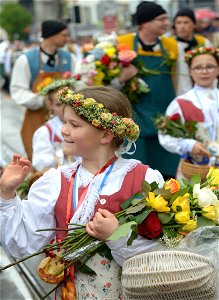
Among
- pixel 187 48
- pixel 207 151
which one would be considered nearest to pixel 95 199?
pixel 207 151

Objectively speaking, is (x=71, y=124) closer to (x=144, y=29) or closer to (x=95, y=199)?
(x=95, y=199)

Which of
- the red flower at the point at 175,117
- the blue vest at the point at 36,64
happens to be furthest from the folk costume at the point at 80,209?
the blue vest at the point at 36,64

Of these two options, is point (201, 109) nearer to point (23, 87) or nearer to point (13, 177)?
point (23, 87)

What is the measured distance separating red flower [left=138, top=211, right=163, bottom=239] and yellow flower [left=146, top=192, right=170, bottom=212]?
0.10 feet

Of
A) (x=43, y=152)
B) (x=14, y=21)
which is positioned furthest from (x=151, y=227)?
(x=14, y=21)

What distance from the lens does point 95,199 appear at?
271 centimetres

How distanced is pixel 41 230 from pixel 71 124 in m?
0.49

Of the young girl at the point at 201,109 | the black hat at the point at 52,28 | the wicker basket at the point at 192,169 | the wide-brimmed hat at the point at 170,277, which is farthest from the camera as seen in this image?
the black hat at the point at 52,28

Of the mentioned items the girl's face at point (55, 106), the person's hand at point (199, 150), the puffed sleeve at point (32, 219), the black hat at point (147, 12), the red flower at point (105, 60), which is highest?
the black hat at point (147, 12)

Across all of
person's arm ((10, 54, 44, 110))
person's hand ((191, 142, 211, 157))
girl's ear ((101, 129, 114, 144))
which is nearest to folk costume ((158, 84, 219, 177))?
person's hand ((191, 142, 211, 157))

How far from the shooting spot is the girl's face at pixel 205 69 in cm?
516

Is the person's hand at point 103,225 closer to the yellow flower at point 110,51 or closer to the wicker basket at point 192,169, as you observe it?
the wicker basket at point 192,169

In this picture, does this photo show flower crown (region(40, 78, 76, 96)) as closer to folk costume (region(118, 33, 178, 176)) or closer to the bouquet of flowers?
the bouquet of flowers

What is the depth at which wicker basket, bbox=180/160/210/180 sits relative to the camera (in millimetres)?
4538
